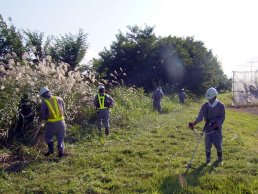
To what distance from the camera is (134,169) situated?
26.2ft

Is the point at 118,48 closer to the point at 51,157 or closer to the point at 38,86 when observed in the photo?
the point at 38,86

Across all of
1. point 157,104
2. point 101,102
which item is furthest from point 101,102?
point 157,104

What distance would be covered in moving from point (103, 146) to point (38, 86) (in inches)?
110

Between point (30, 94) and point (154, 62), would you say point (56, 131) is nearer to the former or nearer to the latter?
point (30, 94)

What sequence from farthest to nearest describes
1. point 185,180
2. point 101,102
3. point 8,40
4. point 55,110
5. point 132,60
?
1. point 132,60
2. point 8,40
3. point 101,102
4. point 55,110
5. point 185,180

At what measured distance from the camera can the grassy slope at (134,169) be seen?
6711 millimetres

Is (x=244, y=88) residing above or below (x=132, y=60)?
below

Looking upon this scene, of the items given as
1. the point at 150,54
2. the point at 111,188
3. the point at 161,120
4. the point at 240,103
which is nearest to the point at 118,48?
the point at 150,54

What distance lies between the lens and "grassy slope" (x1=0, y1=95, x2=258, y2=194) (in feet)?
22.0

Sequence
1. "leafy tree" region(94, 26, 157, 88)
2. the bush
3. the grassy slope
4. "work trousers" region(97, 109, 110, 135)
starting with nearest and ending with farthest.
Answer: the grassy slope → the bush → "work trousers" region(97, 109, 110, 135) → "leafy tree" region(94, 26, 157, 88)

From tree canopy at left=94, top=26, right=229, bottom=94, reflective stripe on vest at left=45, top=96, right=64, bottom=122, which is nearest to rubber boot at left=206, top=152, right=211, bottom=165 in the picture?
reflective stripe on vest at left=45, top=96, right=64, bottom=122

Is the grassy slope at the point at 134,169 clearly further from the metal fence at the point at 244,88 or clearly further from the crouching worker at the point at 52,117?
the metal fence at the point at 244,88

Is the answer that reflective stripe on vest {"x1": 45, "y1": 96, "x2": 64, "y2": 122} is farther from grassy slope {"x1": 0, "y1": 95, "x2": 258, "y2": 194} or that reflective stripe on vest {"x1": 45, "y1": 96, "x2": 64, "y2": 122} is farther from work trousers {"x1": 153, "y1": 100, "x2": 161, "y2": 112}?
work trousers {"x1": 153, "y1": 100, "x2": 161, "y2": 112}

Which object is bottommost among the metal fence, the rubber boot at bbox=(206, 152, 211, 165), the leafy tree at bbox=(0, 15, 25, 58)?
the rubber boot at bbox=(206, 152, 211, 165)
